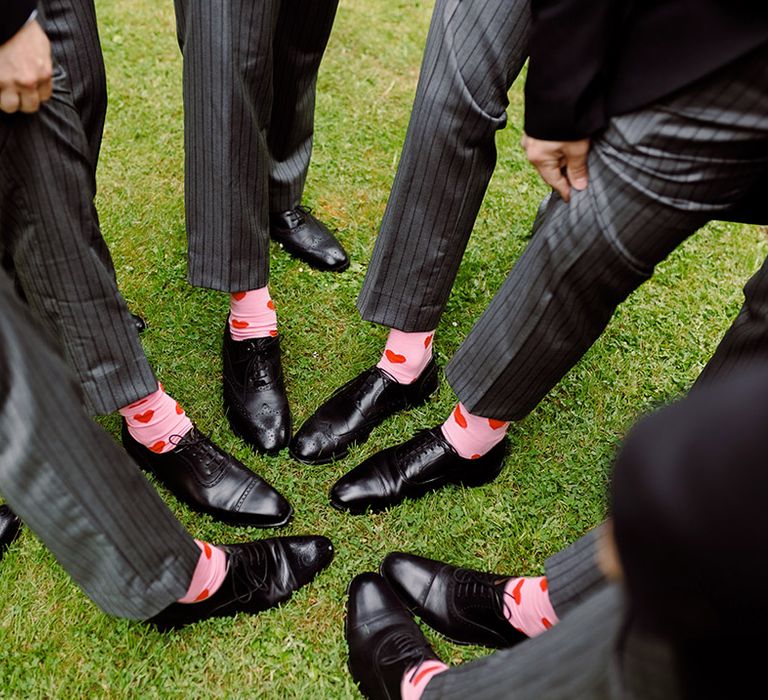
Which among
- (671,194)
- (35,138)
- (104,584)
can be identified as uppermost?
(671,194)

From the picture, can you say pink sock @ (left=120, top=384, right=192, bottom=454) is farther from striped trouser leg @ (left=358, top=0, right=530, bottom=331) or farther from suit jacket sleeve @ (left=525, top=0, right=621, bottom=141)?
suit jacket sleeve @ (left=525, top=0, right=621, bottom=141)

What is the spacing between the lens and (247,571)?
63.1 inches

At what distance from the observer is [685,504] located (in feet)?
1.96

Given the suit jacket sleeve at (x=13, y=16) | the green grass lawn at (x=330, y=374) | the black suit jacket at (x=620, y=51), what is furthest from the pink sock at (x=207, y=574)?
the black suit jacket at (x=620, y=51)

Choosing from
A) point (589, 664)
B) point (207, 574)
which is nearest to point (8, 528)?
point (207, 574)

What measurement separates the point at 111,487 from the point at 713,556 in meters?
0.94

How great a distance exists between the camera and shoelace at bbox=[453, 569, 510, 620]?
158 cm

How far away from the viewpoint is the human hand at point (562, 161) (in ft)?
4.33

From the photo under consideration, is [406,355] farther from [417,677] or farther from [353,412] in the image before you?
[417,677]

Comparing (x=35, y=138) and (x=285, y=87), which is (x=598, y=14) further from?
(x=285, y=87)

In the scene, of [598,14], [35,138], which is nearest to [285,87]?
[35,138]

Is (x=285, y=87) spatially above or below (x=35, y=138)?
below

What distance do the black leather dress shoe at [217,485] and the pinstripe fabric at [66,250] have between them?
0.22 meters

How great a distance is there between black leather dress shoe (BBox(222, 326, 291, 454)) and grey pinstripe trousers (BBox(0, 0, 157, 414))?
343 mm
